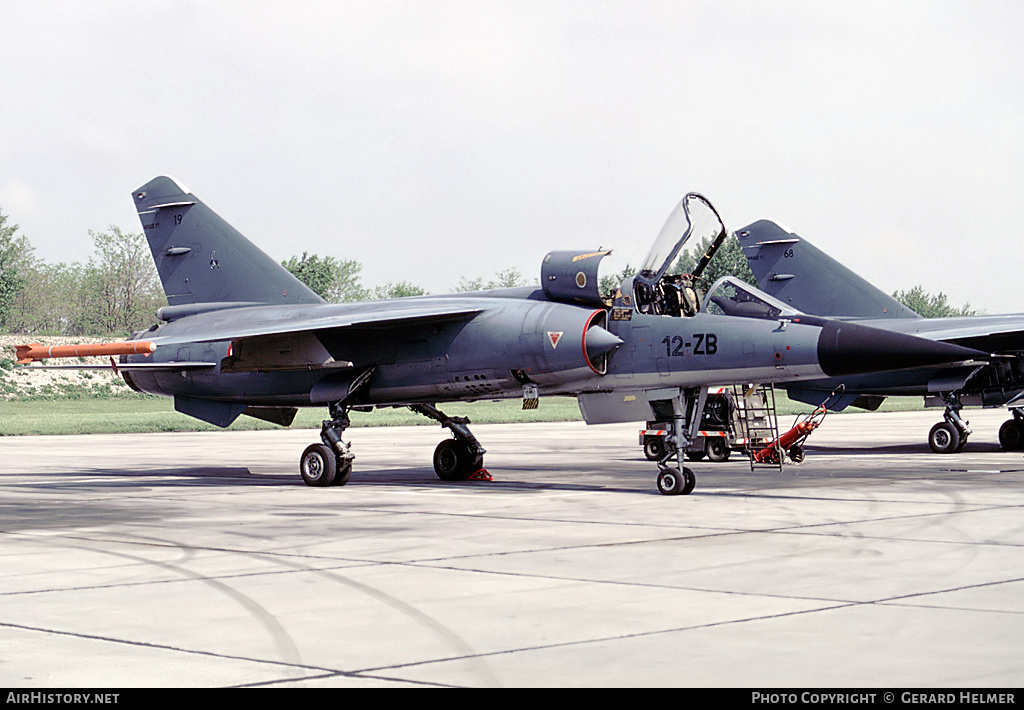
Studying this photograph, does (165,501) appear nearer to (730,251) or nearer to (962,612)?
(962,612)

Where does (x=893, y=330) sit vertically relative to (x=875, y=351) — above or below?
above

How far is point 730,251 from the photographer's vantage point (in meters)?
82.4

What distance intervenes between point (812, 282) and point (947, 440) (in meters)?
5.32

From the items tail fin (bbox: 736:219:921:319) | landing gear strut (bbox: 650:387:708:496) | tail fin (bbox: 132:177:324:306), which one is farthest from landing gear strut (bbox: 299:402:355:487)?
tail fin (bbox: 736:219:921:319)

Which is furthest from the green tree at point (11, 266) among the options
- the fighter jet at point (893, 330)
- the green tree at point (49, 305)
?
the fighter jet at point (893, 330)

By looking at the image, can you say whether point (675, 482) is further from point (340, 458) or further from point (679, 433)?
point (340, 458)

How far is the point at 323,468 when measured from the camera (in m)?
16.2

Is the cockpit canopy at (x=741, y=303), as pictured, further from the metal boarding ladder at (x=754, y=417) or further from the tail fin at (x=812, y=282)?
the tail fin at (x=812, y=282)

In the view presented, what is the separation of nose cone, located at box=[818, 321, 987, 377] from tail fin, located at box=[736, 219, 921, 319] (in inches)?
517

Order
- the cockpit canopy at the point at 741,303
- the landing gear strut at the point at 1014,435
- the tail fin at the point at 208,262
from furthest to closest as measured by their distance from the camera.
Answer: the landing gear strut at the point at 1014,435 → the tail fin at the point at 208,262 → the cockpit canopy at the point at 741,303

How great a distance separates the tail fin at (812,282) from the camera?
2661 centimetres

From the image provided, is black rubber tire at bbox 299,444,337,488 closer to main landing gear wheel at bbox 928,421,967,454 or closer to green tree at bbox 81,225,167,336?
main landing gear wheel at bbox 928,421,967,454

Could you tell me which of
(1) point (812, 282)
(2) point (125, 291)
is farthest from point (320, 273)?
(1) point (812, 282)
